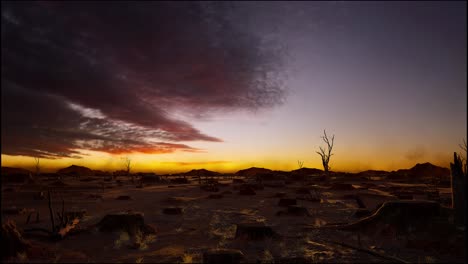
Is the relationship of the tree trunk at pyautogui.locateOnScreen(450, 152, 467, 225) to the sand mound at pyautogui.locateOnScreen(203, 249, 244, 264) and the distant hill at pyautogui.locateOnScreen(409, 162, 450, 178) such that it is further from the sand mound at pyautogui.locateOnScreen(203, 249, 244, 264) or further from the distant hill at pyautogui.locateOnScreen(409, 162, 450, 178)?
the distant hill at pyautogui.locateOnScreen(409, 162, 450, 178)

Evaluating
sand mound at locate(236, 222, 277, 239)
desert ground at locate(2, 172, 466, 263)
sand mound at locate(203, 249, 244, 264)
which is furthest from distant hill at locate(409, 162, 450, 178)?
sand mound at locate(203, 249, 244, 264)

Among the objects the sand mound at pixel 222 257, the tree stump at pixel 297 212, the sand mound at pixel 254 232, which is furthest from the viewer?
the tree stump at pixel 297 212

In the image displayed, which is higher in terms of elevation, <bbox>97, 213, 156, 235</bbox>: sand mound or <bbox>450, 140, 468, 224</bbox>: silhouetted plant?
<bbox>450, 140, 468, 224</bbox>: silhouetted plant

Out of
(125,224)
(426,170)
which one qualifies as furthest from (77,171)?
(426,170)

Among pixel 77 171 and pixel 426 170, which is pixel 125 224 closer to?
pixel 426 170

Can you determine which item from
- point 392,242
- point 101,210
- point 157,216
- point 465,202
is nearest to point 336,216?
point 392,242

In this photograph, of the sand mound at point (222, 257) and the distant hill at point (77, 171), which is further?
the distant hill at point (77, 171)

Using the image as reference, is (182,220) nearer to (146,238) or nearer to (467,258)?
(146,238)

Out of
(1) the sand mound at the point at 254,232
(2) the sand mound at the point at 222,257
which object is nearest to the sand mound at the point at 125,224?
(1) the sand mound at the point at 254,232

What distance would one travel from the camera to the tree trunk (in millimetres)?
13049

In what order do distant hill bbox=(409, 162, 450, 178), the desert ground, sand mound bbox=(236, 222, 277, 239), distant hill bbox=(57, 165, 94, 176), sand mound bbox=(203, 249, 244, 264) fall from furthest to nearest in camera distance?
distant hill bbox=(57, 165, 94, 176) → distant hill bbox=(409, 162, 450, 178) → sand mound bbox=(236, 222, 277, 239) → the desert ground → sand mound bbox=(203, 249, 244, 264)

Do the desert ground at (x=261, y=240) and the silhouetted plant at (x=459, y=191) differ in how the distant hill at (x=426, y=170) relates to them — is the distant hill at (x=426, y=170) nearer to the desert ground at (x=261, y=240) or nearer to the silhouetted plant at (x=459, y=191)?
the desert ground at (x=261, y=240)

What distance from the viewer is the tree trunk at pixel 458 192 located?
13049 millimetres

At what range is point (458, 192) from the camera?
43.9ft
